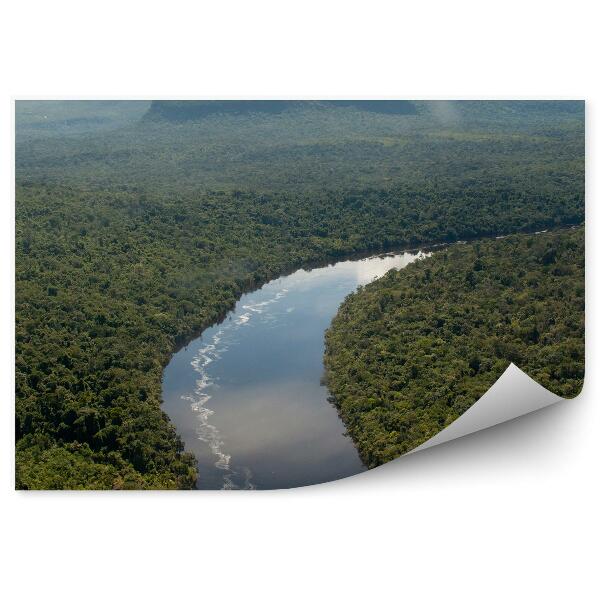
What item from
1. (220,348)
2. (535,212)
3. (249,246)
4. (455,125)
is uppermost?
(455,125)

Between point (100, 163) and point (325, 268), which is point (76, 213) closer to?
point (100, 163)

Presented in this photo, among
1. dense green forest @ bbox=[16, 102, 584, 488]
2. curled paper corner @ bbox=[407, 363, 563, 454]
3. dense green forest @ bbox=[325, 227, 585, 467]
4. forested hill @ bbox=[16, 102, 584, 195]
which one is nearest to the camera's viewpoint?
curled paper corner @ bbox=[407, 363, 563, 454]

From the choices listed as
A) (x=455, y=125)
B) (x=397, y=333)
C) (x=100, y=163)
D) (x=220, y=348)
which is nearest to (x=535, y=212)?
(x=455, y=125)

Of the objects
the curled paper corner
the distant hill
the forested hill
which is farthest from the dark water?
the distant hill

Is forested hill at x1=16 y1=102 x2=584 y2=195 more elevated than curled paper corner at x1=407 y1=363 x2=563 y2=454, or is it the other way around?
forested hill at x1=16 y1=102 x2=584 y2=195

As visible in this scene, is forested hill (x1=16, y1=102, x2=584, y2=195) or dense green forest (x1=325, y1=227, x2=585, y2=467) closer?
dense green forest (x1=325, y1=227, x2=585, y2=467)

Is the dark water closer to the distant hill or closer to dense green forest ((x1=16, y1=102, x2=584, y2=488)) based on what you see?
dense green forest ((x1=16, y1=102, x2=584, y2=488))

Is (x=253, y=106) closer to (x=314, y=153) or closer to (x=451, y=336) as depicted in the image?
(x=314, y=153)
